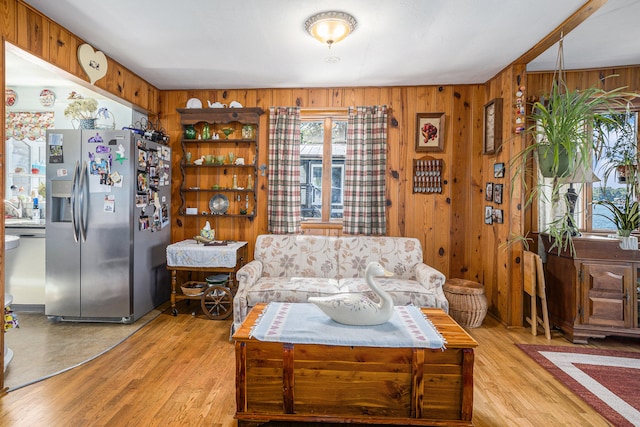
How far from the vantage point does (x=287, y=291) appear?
294 centimetres

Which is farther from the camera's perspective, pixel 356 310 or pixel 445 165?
pixel 445 165

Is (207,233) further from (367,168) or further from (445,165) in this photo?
(445,165)

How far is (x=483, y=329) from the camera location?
333cm

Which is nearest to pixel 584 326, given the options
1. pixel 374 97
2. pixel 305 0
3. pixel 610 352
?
pixel 610 352

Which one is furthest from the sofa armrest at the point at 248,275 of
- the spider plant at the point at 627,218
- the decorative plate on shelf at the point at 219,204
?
the spider plant at the point at 627,218

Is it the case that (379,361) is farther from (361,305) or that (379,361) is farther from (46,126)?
(46,126)

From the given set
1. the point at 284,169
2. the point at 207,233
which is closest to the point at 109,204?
the point at 207,233

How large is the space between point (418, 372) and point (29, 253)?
3957mm

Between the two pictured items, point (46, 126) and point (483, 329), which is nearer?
point (483, 329)

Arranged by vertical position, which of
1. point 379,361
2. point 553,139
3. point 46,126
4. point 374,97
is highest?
point 374,97

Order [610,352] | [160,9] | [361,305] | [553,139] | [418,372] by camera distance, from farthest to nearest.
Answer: [610,352] → [160,9] → [553,139] → [361,305] → [418,372]

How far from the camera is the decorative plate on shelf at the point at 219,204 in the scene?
13.3ft

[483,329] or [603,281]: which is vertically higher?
[603,281]

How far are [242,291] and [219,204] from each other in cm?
145
